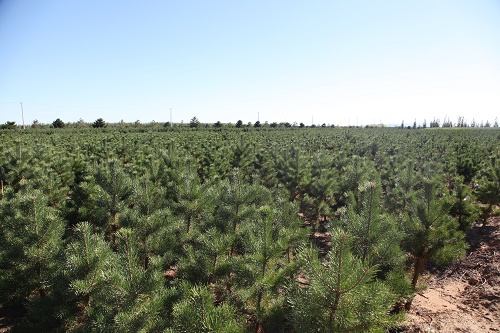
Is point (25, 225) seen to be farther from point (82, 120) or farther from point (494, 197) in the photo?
point (82, 120)

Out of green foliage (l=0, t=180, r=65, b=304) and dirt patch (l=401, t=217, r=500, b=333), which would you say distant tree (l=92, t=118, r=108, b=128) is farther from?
dirt patch (l=401, t=217, r=500, b=333)

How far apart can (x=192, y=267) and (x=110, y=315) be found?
3.35 feet

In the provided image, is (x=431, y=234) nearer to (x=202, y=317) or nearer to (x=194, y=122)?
(x=202, y=317)

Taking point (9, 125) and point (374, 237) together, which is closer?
point (374, 237)

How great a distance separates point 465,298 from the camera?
541cm

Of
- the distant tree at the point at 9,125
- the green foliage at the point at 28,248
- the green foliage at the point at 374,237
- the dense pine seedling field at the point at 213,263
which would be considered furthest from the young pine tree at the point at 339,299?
the distant tree at the point at 9,125

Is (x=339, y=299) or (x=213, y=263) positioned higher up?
(x=339, y=299)

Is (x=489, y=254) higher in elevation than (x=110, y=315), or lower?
lower

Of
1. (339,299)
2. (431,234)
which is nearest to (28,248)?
(339,299)

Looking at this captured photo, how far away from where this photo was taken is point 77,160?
43.2 feet

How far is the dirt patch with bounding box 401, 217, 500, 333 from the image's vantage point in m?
4.36

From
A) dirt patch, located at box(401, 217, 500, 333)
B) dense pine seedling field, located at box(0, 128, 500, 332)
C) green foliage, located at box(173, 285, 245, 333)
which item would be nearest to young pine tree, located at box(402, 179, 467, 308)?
dense pine seedling field, located at box(0, 128, 500, 332)

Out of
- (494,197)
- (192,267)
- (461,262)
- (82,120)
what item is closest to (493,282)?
(461,262)

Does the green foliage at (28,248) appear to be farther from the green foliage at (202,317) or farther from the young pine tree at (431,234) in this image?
the young pine tree at (431,234)
